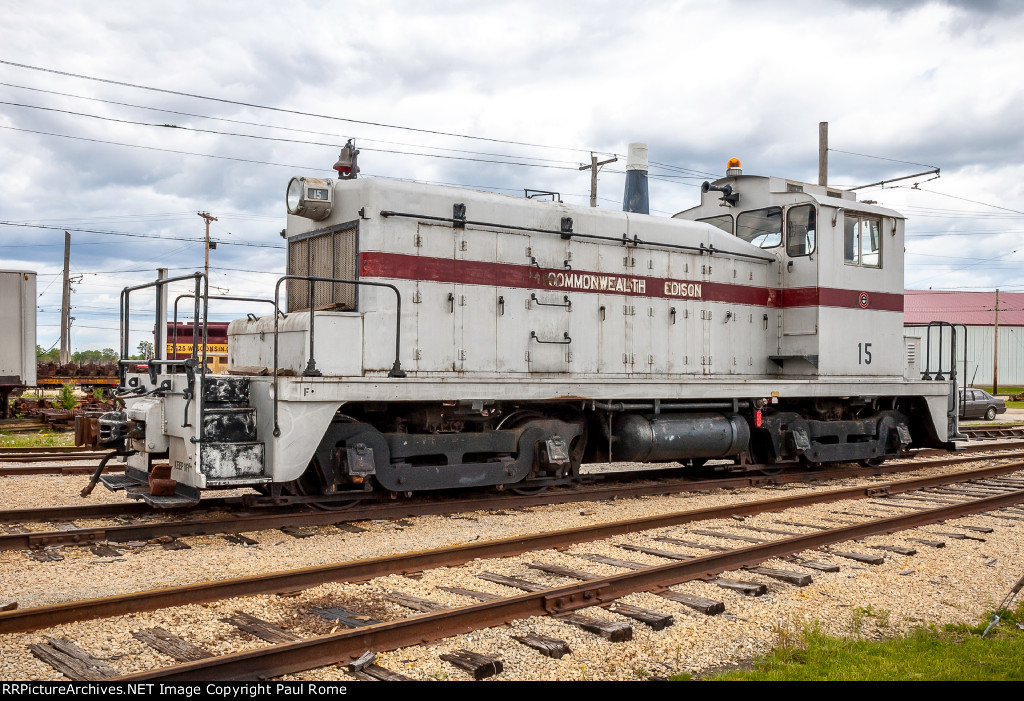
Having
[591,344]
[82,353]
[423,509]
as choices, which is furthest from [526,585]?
[82,353]

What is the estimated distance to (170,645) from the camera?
4121mm

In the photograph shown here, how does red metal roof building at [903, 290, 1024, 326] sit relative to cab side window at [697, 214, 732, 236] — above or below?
above

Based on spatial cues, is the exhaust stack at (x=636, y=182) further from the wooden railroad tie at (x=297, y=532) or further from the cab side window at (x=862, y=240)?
the wooden railroad tie at (x=297, y=532)

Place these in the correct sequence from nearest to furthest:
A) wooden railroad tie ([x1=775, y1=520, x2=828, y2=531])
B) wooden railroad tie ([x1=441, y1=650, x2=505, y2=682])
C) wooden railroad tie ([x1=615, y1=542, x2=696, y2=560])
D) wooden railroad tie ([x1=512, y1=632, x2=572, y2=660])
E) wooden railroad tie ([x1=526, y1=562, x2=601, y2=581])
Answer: wooden railroad tie ([x1=441, y1=650, x2=505, y2=682]) → wooden railroad tie ([x1=512, y1=632, x2=572, y2=660]) → wooden railroad tie ([x1=526, y1=562, x2=601, y2=581]) → wooden railroad tie ([x1=615, y1=542, x2=696, y2=560]) → wooden railroad tie ([x1=775, y1=520, x2=828, y2=531])

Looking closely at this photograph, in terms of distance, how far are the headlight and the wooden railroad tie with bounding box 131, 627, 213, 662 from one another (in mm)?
4803

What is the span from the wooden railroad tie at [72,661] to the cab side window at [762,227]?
981 cm

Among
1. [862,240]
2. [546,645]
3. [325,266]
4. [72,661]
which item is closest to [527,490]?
[325,266]

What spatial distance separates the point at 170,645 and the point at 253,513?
3.69 metres

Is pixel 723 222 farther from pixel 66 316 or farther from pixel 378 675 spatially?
pixel 66 316

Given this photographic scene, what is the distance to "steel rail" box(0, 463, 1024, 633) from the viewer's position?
445cm

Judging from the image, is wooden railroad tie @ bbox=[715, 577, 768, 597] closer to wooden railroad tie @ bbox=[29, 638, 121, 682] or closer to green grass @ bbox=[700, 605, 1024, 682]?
green grass @ bbox=[700, 605, 1024, 682]

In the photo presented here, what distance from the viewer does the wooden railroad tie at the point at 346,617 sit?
4586mm

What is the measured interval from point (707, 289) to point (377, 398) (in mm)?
5067

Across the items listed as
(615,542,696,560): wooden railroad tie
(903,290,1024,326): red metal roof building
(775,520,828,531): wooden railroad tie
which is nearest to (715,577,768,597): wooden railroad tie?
(615,542,696,560): wooden railroad tie
